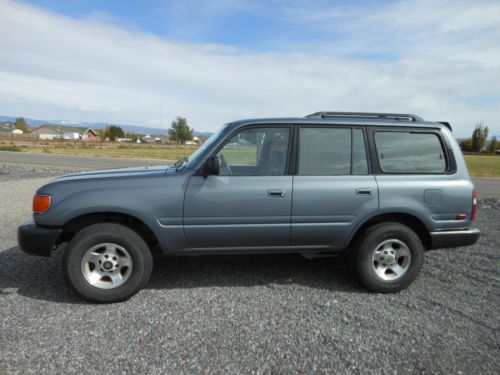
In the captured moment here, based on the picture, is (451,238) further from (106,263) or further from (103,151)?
(103,151)

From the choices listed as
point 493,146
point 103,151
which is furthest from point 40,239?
point 493,146

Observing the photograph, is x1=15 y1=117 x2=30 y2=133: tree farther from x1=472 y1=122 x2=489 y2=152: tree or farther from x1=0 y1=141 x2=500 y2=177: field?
x1=472 y1=122 x2=489 y2=152: tree

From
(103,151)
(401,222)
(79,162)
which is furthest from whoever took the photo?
(103,151)

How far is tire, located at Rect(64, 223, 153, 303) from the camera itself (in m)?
3.19

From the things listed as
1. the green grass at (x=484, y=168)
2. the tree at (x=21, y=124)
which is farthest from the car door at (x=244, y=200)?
the tree at (x=21, y=124)

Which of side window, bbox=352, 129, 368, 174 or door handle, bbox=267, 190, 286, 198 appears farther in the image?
side window, bbox=352, 129, 368, 174

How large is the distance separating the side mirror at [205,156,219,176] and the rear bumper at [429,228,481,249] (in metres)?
2.36

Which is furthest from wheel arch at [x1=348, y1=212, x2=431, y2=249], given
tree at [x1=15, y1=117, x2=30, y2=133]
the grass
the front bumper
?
tree at [x1=15, y1=117, x2=30, y2=133]

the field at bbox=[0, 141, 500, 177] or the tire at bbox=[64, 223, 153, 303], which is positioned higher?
the field at bbox=[0, 141, 500, 177]

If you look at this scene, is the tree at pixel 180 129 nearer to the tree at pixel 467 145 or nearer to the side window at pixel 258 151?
the tree at pixel 467 145

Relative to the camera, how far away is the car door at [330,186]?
11.1 ft

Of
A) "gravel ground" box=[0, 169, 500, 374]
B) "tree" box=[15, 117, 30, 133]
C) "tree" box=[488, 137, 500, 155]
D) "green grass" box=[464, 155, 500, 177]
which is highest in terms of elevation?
"tree" box=[15, 117, 30, 133]

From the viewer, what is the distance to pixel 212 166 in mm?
3195

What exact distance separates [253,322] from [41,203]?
7.42 ft
